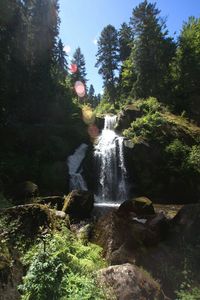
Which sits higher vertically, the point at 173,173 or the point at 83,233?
the point at 173,173

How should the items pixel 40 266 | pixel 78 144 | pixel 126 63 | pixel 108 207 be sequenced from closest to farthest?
1. pixel 40 266
2. pixel 108 207
3. pixel 78 144
4. pixel 126 63

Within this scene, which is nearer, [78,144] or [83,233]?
[83,233]

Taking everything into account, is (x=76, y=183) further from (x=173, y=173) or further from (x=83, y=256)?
(x=83, y=256)

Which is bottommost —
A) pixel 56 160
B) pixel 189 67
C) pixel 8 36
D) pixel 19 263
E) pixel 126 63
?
pixel 19 263

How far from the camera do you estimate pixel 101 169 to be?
24359 millimetres

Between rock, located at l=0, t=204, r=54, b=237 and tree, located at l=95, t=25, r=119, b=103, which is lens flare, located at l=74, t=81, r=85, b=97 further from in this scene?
rock, located at l=0, t=204, r=54, b=237

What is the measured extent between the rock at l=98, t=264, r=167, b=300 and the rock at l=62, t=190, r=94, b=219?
332 inches

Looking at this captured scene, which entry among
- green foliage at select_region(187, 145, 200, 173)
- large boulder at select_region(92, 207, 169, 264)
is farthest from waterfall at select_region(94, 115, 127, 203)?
large boulder at select_region(92, 207, 169, 264)

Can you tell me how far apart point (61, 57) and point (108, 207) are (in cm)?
3520

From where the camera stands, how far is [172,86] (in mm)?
36281

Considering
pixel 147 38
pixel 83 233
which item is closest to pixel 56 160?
pixel 83 233

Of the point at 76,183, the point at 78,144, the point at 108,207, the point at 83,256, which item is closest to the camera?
the point at 83,256

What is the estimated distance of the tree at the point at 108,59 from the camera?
49.9 metres

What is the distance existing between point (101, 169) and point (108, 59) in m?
31.0
